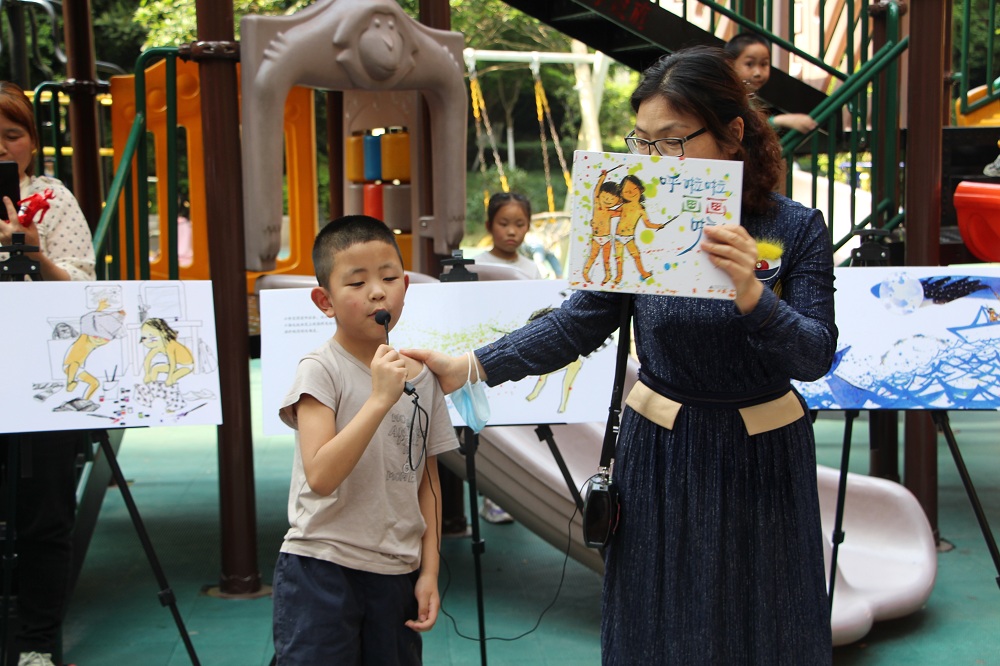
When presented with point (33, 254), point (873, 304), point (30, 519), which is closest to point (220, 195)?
point (33, 254)

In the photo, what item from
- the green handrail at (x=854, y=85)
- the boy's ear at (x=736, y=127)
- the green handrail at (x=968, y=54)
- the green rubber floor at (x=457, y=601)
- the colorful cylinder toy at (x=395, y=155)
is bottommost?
the green rubber floor at (x=457, y=601)

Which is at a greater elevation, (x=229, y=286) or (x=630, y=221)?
(x=630, y=221)

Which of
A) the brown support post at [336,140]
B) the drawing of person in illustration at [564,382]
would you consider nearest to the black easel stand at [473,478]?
the drawing of person in illustration at [564,382]

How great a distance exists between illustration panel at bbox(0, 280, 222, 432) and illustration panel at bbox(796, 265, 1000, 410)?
2.06 metres

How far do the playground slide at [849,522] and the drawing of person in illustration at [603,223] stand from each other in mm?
2307

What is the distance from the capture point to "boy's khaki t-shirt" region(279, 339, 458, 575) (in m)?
2.30

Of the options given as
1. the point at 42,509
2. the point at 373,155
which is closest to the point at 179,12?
the point at 373,155

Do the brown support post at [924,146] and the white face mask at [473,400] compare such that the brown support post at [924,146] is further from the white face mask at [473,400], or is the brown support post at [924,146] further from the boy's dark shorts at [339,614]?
the boy's dark shorts at [339,614]

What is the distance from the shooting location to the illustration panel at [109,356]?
10.3ft

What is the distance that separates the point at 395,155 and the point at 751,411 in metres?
4.22

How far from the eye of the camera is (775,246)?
6.68ft

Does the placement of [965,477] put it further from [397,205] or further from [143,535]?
[397,205]

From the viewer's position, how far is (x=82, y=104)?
580cm

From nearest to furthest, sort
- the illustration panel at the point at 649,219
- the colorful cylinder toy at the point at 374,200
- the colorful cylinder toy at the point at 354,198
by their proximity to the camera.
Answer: the illustration panel at the point at 649,219 → the colorful cylinder toy at the point at 374,200 → the colorful cylinder toy at the point at 354,198
